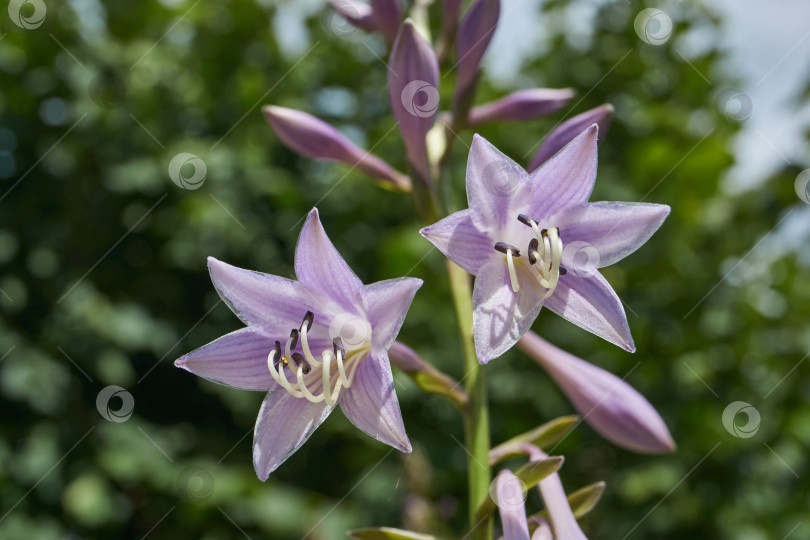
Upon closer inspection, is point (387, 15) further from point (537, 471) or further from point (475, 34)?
point (537, 471)

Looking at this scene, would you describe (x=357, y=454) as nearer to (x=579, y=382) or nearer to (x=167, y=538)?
(x=167, y=538)

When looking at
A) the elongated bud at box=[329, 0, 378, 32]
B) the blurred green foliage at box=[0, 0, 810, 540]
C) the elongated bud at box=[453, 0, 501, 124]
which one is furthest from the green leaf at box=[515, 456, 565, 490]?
the elongated bud at box=[329, 0, 378, 32]

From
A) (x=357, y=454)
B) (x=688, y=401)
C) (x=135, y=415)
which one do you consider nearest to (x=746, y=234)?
(x=688, y=401)

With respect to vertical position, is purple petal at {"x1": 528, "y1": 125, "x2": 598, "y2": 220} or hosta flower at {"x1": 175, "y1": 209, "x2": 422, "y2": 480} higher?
purple petal at {"x1": 528, "y1": 125, "x2": 598, "y2": 220}

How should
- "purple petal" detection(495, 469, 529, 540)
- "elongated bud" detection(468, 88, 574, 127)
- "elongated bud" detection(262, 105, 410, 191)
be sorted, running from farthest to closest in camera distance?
"elongated bud" detection(468, 88, 574, 127) → "elongated bud" detection(262, 105, 410, 191) → "purple petal" detection(495, 469, 529, 540)

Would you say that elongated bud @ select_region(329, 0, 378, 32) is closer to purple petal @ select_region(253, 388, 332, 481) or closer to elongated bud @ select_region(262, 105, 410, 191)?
elongated bud @ select_region(262, 105, 410, 191)

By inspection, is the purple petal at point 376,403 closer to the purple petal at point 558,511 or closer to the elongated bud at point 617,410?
the purple petal at point 558,511

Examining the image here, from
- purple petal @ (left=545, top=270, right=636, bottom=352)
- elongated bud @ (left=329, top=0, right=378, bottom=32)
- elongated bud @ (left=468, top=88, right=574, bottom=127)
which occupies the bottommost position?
purple petal @ (left=545, top=270, right=636, bottom=352)

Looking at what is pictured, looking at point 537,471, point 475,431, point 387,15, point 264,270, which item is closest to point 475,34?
point 387,15
